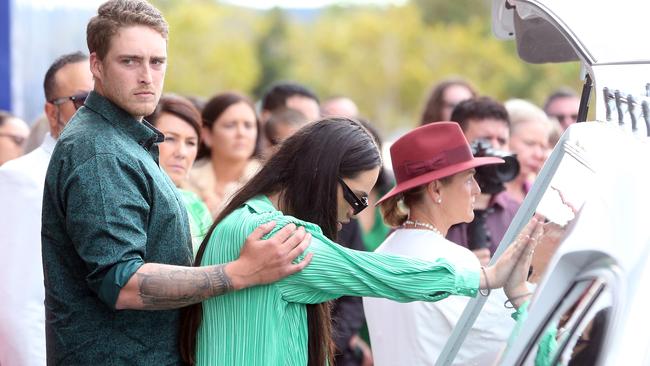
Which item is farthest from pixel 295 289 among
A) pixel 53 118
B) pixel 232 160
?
pixel 232 160

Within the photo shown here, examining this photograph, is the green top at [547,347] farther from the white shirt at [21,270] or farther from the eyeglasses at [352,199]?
the white shirt at [21,270]

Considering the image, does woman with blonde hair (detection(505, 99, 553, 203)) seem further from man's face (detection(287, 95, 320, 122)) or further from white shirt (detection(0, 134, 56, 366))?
white shirt (detection(0, 134, 56, 366))

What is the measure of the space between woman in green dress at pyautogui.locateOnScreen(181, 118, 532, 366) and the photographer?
7.17 ft

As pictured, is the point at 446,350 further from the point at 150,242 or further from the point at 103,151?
the point at 103,151

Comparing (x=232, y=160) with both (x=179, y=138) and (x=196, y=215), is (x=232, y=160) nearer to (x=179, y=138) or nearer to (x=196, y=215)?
(x=179, y=138)

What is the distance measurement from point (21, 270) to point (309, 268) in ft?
5.52

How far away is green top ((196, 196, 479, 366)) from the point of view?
321 cm

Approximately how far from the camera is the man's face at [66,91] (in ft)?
16.0

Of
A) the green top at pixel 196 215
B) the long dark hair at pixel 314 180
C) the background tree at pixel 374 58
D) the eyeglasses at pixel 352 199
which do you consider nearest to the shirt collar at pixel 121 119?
the long dark hair at pixel 314 180

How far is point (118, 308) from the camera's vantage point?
3.10 metres

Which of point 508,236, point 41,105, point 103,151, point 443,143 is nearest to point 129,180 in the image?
point 103,151

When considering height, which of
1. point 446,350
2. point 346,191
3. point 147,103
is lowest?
point 446,350

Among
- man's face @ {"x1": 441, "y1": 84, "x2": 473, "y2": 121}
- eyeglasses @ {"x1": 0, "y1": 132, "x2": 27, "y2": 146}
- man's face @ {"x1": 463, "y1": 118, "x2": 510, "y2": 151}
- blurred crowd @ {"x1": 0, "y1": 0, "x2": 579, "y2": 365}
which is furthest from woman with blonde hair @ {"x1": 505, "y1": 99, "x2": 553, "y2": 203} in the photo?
eyeglasses @ {"x1": 0, "y1": 132, "x2": 27, "y2": 146}

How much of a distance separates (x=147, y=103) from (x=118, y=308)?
61 cm
